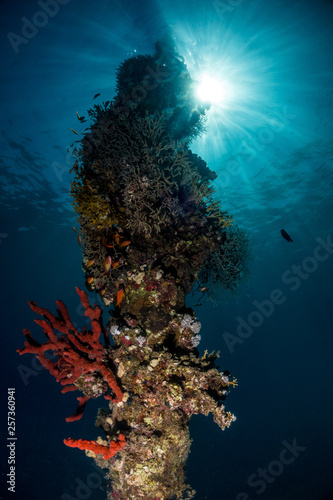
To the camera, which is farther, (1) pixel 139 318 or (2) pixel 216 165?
(2) pixel 216 165

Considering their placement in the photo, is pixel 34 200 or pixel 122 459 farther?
pixel 34 200

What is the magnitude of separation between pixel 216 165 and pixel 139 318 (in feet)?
53.8

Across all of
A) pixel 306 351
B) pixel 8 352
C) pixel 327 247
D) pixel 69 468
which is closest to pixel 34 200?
pixel 69 468

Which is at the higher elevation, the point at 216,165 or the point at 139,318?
the point at 216,165

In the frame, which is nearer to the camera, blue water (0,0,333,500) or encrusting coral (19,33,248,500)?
encrusting coral (19,33,248,500)

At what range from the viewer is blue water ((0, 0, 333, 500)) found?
9.38m

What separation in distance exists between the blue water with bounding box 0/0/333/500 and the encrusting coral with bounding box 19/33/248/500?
3.55m

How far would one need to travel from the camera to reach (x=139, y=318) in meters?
4.89

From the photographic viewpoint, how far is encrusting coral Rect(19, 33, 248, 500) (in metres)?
4.38

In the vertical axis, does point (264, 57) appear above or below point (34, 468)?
above

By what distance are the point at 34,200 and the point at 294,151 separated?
25.8 meters

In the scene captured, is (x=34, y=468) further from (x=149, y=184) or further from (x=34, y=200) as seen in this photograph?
(x=149, y=184)

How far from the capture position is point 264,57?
10.8 meters

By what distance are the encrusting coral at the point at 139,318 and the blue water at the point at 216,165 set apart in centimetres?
355
